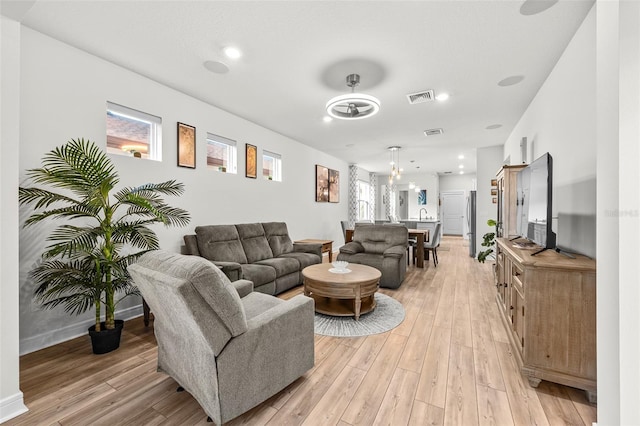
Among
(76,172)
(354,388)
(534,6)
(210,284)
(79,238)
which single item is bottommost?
(354,388)

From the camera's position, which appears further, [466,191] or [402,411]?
[466,191]

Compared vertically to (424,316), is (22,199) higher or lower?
higher


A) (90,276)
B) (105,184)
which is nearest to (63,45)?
(105,184)

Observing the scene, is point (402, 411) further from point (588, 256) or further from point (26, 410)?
point (26, 410)

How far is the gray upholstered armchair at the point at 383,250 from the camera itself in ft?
13.4

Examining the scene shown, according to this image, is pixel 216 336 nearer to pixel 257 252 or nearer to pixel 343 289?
pixel 343 289

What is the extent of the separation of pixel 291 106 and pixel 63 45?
8.03 feet

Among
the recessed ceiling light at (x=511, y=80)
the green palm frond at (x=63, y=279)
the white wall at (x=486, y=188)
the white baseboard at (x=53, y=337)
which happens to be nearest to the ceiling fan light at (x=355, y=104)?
the recessed ceiling light at (x=511, y=80)

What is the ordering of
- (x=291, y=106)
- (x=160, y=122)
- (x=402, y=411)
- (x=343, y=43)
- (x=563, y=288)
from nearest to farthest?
1. (x=402, y=411)
2. (x=563, y=288)
3. (x=343, y=43)
4. (x=160, y=122)
5. (x=291, y=106)

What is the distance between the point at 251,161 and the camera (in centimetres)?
470

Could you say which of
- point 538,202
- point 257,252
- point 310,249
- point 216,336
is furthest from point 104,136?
point 538,202

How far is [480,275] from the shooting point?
4.90 m

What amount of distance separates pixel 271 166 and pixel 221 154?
1.22 metres

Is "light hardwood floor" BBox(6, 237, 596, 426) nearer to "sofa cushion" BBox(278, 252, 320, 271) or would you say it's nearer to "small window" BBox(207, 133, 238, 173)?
"sofa cushion" BBox(278, 252, 320, 271)
